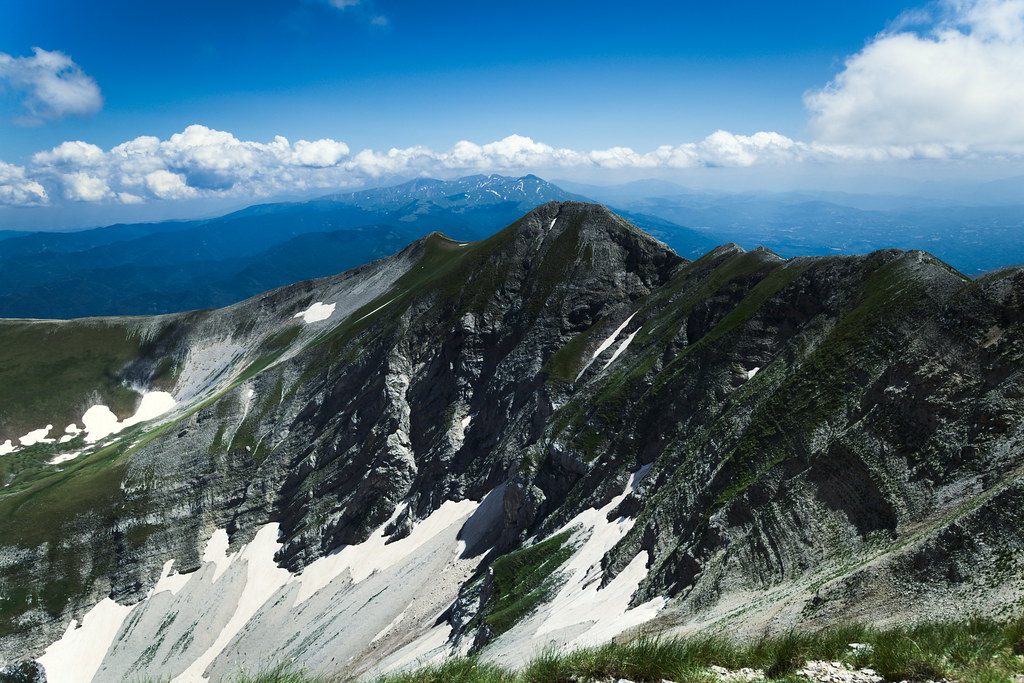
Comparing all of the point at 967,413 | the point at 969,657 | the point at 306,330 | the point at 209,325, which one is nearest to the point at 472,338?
the point at 306,330

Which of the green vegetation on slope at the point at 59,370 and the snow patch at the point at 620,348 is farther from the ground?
the snow patch at the point at 620,348

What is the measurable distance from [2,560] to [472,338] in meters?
88.2

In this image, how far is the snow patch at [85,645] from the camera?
276 feet

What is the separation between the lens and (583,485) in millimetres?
64938

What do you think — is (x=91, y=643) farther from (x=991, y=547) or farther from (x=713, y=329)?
(x=991, y=547)

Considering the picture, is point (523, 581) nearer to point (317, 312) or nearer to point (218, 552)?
point (218, 552)

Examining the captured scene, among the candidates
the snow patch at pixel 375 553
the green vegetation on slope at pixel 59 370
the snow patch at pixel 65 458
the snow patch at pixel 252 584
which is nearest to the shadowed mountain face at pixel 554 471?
the snow patch at pixel 252 584

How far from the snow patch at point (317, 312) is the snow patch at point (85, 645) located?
81.9m

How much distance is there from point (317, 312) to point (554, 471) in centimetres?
11251

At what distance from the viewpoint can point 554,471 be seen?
6969 centimetres

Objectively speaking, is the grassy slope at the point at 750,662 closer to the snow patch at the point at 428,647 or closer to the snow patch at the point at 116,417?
the snow patch at the point at 428,647

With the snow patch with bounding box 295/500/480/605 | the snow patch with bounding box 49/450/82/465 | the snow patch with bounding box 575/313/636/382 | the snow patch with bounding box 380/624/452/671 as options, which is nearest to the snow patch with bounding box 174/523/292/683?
the snow patch with bounding box 295/500/480/605

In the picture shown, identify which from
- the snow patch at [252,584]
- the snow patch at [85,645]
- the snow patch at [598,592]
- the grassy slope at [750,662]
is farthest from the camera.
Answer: the snow patch at [252,584]

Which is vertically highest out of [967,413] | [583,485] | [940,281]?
[940,281]
